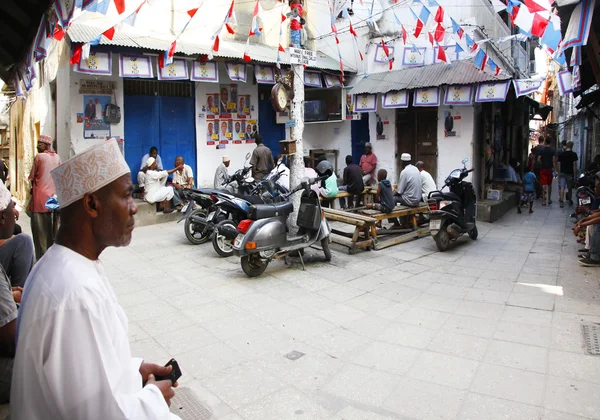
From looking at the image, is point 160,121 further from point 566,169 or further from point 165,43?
point 566,169

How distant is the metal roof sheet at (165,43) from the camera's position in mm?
9417

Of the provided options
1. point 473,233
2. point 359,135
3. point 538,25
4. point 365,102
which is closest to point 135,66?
point 365,102

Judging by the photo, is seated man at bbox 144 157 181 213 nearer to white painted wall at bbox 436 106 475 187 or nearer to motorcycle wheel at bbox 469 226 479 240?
motorcycle wheel at bbox 469 226 479 240

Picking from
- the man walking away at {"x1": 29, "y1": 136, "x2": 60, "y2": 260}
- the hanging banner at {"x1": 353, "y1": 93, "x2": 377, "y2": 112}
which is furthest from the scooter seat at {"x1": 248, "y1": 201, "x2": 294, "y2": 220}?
the hanging banner at {"x1": 353, "y1": 93, "x2": 377, "y2": 112}

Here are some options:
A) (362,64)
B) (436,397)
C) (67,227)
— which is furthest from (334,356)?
(362,64)

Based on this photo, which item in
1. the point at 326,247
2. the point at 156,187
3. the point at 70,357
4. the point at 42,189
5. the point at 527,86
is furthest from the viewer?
the point at 156,187

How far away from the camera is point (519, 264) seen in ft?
25.1

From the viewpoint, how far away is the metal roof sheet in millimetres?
9417

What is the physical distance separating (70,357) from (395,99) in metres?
12.3

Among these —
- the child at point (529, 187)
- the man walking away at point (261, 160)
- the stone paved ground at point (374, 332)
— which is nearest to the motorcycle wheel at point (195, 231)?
the stone paved ground at point (374, 332)

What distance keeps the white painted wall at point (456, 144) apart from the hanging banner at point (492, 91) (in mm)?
1216

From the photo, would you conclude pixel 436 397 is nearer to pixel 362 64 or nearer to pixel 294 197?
pixel 294 197

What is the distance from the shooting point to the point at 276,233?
22.1 feet

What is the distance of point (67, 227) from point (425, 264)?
672cm
